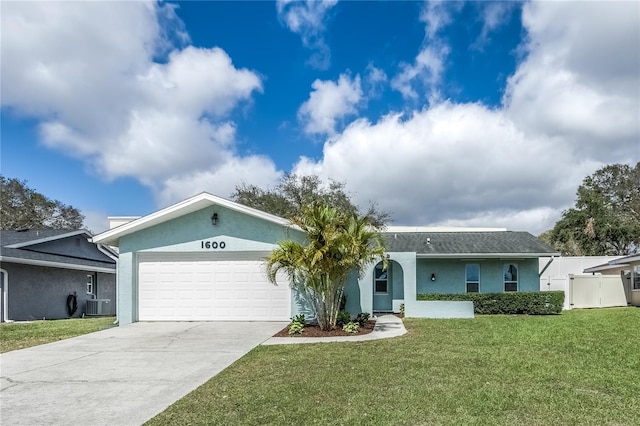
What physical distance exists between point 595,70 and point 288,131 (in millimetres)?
12066

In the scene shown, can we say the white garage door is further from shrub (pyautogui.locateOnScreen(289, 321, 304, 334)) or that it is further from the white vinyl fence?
the white vinyl fence

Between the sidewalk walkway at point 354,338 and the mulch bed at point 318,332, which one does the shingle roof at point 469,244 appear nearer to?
the sidewalk walkway at point 354,338

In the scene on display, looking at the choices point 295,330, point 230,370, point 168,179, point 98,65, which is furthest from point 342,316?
point 168,179

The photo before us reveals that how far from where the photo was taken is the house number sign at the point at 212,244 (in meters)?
15.4

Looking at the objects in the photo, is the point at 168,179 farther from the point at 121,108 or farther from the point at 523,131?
the point at 523,131

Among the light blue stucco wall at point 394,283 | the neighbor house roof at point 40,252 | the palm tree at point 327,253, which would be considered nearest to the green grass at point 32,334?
the neighbor house roof at point 40,252

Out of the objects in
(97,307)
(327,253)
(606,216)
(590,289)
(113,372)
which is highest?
(606,216)

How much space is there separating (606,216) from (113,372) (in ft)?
132

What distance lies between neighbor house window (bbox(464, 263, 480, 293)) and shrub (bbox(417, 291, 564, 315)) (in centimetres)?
199

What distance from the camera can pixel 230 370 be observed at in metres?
7.87

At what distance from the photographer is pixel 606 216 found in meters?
37.8

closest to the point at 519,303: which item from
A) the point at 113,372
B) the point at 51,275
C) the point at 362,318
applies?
the point at 362,318

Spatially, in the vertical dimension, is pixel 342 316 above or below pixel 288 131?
below

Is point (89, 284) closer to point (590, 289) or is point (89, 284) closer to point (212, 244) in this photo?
point (212, 244)
